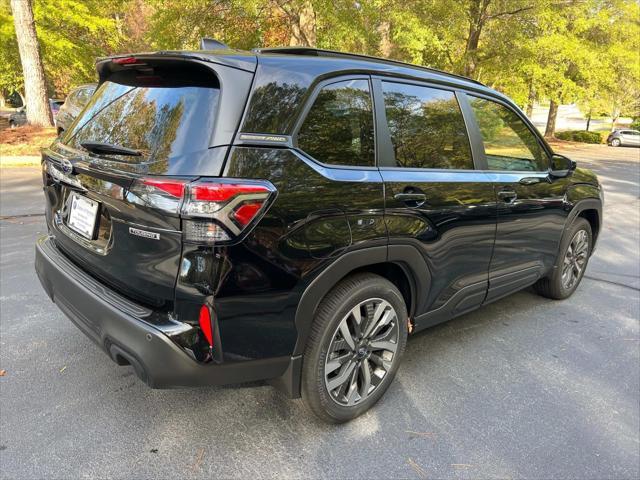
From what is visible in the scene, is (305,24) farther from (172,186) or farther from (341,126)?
(172,186)

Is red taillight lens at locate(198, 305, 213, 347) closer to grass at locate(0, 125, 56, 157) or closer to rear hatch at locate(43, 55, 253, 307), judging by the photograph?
rear hatch at locate(43, 55, 253, 307)

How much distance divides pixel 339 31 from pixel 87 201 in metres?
13.1

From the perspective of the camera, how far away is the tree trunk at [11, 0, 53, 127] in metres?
13.1

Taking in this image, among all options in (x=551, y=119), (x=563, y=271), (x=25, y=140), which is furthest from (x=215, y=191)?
(x=551, y=119)

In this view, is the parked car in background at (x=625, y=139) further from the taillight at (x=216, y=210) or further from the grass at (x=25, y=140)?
the taillight at (x=216, y=210)

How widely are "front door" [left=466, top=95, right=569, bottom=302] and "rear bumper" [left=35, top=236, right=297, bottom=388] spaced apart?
76.0 inches

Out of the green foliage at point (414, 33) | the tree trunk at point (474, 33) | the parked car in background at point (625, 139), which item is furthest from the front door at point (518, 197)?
the parked car in background at point (625, 139)

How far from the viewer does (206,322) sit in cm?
194

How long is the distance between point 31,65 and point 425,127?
47.8ft

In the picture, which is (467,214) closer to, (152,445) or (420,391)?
(420,391)

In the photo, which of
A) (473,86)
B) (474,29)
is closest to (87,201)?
(473,86)

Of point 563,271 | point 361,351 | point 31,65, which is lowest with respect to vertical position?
point 563,271

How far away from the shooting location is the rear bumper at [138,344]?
196 cm

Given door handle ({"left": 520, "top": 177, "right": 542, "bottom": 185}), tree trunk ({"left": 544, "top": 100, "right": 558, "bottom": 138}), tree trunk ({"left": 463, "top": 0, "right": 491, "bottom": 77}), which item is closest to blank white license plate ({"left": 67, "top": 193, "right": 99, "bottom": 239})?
door handle ({"left": 520, "top": 177, "right": 542, "bottom": 185})
